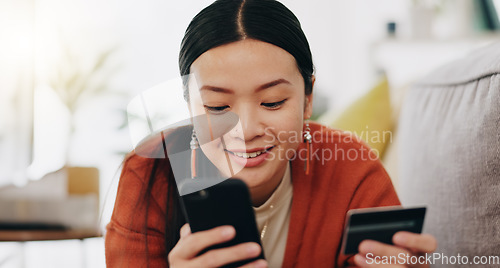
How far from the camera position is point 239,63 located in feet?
1.36

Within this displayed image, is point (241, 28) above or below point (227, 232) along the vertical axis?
above

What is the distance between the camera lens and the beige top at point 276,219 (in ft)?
2.00

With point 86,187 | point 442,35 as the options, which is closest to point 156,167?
point 86,187

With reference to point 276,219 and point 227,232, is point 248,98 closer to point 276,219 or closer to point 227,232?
point 227,232

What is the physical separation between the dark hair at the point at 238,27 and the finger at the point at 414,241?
0.71ft

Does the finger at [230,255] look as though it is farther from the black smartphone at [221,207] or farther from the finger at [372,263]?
the finger at [372,263]

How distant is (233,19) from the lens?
0.43 meters

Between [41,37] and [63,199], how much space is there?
16 cm

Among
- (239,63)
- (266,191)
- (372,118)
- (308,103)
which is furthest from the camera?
(372,118)

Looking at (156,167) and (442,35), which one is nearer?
(156,167)

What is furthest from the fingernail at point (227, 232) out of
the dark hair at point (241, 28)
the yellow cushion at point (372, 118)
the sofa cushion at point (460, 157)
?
the yellow cushion at point (372, 118)

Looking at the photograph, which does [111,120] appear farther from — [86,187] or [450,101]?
[450,101]

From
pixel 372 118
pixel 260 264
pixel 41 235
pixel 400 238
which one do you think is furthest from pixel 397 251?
pixel 372 118

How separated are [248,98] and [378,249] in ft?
0.69
